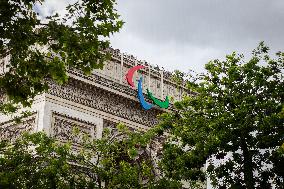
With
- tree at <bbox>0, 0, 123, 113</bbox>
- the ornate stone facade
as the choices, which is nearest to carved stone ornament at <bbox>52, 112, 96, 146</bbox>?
the ornate stone facade

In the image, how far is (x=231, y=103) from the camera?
53.3 feet

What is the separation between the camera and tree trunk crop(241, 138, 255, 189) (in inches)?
596

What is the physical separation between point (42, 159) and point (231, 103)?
628 centimetres

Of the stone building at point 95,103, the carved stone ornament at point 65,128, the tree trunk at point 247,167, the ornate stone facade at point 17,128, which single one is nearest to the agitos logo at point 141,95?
the stone building at point 95,103

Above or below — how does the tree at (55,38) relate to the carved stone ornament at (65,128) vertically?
below

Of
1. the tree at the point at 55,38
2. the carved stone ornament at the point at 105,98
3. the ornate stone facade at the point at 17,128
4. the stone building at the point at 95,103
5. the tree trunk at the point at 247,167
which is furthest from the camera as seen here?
the carved stone ornament at the point at 105,98

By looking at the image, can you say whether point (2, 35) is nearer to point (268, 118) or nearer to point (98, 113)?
point (268, 118)

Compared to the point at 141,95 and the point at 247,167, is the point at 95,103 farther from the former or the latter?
the point at 247,167

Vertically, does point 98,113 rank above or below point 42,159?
above

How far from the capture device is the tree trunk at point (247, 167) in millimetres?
15148

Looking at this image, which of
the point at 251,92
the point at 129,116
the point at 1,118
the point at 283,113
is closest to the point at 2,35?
the point at 283,113

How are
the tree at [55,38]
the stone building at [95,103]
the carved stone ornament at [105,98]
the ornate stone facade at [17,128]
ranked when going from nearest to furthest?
the tree at [55,38]
the ornate stone facade at [17,128]
the stone building at [95,103]
the carved stone ornament at [105,98]

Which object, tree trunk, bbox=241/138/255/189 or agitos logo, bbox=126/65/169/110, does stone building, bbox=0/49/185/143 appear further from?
tree trunk, bbox=241/138/255/189

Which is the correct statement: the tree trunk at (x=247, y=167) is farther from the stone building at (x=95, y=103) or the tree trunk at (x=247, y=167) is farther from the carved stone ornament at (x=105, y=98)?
the carved stone ornament at (x=105, y=98)
